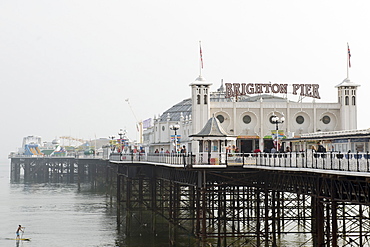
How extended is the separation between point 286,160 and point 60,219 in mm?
43285

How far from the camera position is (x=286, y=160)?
3575cm

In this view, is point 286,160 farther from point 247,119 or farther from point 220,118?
point 247,119

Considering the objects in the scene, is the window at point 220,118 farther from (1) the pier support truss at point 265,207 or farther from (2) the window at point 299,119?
(1) the pier support truss at point 265,207

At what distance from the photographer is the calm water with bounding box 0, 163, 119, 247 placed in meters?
57.3

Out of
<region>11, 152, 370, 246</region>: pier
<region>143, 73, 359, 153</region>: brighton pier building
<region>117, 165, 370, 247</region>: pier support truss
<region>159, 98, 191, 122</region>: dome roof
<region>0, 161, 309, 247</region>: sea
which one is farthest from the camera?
<region>159, 98, 191, 122</region>: dome roof

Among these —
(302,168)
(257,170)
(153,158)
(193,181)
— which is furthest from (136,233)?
(302,168)

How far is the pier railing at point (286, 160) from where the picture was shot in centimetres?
2716

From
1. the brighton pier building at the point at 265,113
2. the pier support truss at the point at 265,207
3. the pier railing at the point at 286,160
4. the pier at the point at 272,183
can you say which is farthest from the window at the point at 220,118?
the pier railing at the point at 286,160

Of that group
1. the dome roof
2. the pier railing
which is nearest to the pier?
the pier railing

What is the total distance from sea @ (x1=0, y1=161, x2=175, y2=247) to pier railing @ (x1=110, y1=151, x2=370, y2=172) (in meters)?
9.25

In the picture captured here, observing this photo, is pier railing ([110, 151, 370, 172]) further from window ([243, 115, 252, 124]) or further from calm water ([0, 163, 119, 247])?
window ([243, 115, 252, 124])

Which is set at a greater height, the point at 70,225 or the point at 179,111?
the point at 179,111

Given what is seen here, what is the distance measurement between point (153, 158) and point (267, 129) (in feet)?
56.2

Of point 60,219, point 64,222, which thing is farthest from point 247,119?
point 60,219
